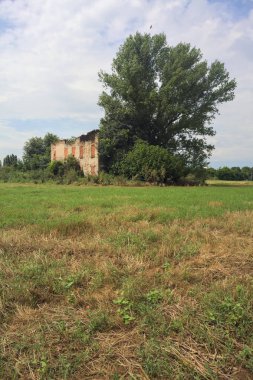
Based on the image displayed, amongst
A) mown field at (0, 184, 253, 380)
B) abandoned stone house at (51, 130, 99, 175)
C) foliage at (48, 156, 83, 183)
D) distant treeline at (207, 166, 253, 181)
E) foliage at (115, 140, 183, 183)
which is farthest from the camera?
distant treeline at (207, 166, 253, 181)

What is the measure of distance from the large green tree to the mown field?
27.0 metres

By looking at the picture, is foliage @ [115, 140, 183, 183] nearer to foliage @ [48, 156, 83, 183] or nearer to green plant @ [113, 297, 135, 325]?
foliage @ [48, 156, 83, 183]

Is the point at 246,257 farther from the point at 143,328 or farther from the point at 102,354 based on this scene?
the point at 102,354

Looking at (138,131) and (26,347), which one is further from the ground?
(138,131)

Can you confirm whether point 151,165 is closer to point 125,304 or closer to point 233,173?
point 125,304

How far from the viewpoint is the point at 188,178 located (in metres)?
33.6

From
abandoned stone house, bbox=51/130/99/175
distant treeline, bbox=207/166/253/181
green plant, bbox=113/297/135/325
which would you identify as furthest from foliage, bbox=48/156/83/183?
distant treeline, bbox=207/166/253/181

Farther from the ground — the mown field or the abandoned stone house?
the abandoned stone house

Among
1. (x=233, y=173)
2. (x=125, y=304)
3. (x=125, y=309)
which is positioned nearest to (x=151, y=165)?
(x=125, y=304)

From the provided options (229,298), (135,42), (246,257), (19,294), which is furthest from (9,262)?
(135,42)

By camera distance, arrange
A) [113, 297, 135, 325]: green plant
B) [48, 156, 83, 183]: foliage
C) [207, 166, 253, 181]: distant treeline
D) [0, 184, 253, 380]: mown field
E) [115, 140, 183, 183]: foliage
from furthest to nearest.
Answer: [207, 166, 253, 181]: distant treeline < [48, 156, 83, 183]: foliage < [115, 140, 183, 183]: foliage < [113, 297, 135, 325]: green plant < [0, 184, 253, 380]: mown field

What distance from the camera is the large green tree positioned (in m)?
33.1

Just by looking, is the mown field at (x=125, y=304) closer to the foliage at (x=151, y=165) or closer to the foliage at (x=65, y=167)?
the foliage at (x=151, y=165)

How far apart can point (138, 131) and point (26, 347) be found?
32.1 m
